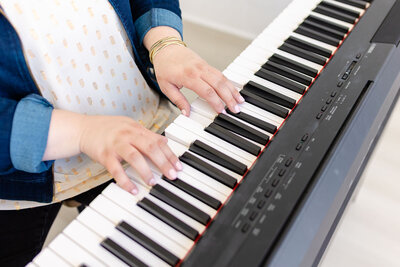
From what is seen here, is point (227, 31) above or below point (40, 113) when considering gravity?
above

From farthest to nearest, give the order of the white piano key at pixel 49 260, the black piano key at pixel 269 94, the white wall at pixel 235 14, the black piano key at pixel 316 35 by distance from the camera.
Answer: the white wall at pixel 235 14
the black piano key at pixel 316 35
the black piano key at pixel 269 94
the white piano key at pixel 49 260

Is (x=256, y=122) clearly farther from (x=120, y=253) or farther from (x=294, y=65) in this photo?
(x=120, y=253)

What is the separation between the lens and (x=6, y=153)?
595mm

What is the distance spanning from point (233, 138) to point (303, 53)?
→ 275mm

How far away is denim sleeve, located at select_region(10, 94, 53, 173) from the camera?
59 cm

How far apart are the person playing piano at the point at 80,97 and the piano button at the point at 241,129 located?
2 cm

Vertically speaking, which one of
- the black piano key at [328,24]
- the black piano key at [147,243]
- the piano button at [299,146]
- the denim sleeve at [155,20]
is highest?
the black piano key at [328,24]

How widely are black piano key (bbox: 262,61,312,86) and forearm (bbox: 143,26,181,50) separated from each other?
227 millimetres

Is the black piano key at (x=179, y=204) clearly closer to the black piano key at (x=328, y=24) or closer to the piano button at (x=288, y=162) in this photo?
the piano button at (x=288, y=162)

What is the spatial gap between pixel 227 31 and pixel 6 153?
51.3 inches

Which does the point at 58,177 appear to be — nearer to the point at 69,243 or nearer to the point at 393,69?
the point at 69,243

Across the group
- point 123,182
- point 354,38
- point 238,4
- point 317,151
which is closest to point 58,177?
point 123,182

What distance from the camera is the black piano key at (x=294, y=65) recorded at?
2.48 feet

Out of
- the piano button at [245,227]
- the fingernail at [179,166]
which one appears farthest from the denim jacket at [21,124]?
the piano button at [245,227]
